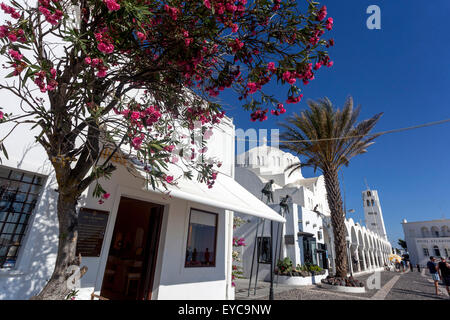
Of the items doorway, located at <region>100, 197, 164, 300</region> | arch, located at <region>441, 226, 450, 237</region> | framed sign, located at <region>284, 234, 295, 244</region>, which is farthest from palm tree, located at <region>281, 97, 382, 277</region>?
arch, located at <region>441, 226, 450, 237</region>

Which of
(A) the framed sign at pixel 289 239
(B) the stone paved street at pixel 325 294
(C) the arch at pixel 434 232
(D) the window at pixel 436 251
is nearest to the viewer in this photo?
(B) the stone paved street at pixel 325 294

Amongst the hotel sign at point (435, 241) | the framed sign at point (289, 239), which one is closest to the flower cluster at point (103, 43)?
the framed sign at point (289, 239)

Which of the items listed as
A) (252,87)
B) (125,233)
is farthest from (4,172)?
(125,233)

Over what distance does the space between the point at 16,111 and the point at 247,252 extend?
17.8m

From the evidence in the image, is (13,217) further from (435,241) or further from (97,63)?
(435,241)

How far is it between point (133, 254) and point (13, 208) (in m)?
5.19

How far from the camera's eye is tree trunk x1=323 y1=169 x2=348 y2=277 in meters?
14.1

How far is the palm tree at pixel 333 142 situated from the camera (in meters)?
14.3

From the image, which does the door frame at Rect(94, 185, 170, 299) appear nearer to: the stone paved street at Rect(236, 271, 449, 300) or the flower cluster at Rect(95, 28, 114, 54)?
the flower cluster at Rect(95, 28, 114, 54)

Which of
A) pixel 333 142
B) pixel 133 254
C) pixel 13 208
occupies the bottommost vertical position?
pixel 133 254

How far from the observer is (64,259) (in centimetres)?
287

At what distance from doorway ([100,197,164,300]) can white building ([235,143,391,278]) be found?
38.1ft

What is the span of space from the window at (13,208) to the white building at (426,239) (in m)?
75.3

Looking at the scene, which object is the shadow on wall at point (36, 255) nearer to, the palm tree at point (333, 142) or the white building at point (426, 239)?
the palm tree at point (333, 142)
